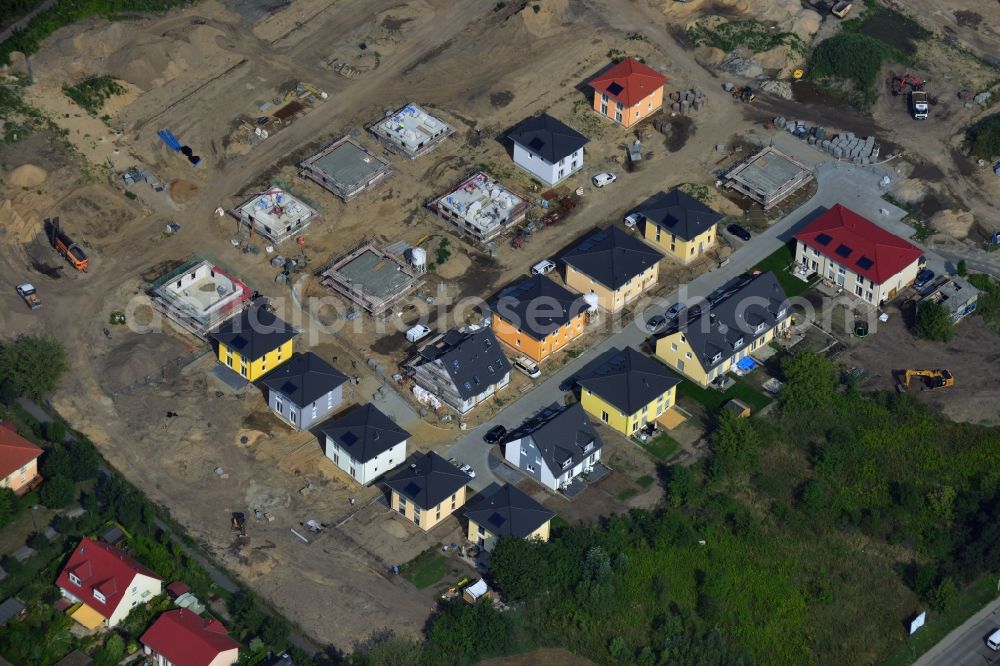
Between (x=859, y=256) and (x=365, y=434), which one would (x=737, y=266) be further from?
(x=365, y=434)

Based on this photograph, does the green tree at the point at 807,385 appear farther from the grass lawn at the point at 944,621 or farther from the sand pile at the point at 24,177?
the sand pile at the point at 24,177

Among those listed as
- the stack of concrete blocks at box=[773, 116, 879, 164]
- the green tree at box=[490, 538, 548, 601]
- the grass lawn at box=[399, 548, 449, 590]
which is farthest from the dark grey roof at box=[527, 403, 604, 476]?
the stack of concrete blocks at box=[773, 116, 879, 164]

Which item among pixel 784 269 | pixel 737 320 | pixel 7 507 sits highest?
pixel 7 507

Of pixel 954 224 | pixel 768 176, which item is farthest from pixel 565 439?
pixel 954 224

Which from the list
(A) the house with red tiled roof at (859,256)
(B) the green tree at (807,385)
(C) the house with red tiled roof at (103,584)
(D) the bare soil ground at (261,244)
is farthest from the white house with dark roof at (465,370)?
(A) the house with red tiled roof at (859,256)

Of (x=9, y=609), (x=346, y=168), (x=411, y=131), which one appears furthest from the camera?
(x=411, y=131)

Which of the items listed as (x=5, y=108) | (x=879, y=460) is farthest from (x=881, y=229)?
(x=5, y=108)

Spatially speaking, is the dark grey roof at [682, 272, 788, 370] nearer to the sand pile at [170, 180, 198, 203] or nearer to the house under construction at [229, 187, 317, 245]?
the house under construction at [229, 187, 317, 245]
